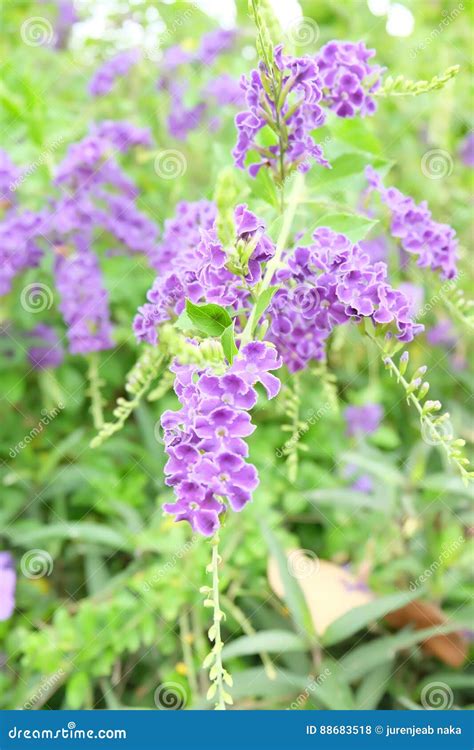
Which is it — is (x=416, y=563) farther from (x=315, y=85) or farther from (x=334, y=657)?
(x=315, y=85)

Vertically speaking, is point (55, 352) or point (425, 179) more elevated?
point (425, 179)

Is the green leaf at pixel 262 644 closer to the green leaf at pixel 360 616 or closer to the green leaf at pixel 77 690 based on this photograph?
the green leaf at pixel 360 616

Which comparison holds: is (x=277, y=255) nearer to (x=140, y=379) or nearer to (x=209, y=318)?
(x=209, y=318)

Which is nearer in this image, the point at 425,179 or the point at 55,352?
the point at 55,352

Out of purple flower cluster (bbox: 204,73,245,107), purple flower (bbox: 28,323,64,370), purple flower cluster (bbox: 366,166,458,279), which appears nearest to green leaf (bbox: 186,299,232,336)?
purple flower cluster (bbox: 366,166,458,279)

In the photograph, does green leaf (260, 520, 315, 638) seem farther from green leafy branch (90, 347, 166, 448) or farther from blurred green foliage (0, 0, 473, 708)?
green leafy branch (90, 347, 166, 448)

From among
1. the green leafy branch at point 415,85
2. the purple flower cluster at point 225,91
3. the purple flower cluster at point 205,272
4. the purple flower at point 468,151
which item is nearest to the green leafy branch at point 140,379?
the purple flower cluster at point 205,272

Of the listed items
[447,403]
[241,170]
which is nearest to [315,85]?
[241,170]

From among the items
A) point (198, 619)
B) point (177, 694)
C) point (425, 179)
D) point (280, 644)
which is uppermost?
point (425, 179)
